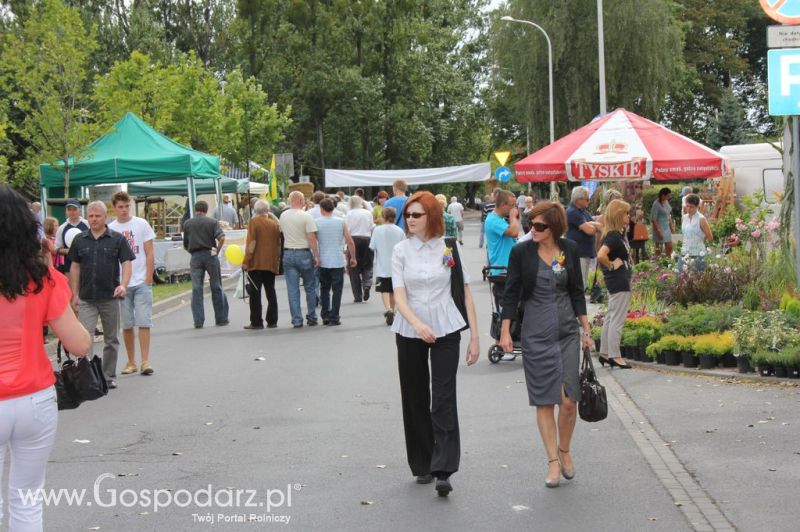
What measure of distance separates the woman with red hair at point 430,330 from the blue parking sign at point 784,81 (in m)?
6.15

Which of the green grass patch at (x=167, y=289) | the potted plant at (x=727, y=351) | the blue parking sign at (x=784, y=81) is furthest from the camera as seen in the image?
the green grass patch at (x=167, y=289)

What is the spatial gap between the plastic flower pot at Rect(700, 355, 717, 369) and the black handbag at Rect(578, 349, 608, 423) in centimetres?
460

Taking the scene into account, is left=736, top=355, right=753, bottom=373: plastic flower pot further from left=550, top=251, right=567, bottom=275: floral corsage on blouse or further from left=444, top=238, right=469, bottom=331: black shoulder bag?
left=444, top=238, right=469, bottom=331: black shoulder bag

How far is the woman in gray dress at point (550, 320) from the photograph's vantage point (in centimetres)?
700

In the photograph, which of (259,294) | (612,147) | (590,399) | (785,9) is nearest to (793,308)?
(785,9)

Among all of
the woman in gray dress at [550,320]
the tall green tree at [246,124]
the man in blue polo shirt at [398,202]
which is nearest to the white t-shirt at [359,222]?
the man in blue polo shirt at [398,202]

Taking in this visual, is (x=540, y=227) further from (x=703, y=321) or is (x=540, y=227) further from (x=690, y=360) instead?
(x=703, y=321)

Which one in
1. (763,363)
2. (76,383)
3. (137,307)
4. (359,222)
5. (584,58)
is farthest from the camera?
(584,58)

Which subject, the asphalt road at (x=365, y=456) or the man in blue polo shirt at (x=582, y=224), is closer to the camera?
the asphalt road at (x=365, y=456)

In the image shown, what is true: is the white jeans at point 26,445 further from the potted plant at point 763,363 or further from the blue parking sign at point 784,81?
the blue parking sign at point 784,81

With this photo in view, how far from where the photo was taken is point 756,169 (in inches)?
1222

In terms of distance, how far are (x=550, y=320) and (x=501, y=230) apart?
225 inches

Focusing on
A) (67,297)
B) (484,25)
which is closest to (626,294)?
(67,297)

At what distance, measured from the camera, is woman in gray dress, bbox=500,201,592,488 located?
6996 mm
